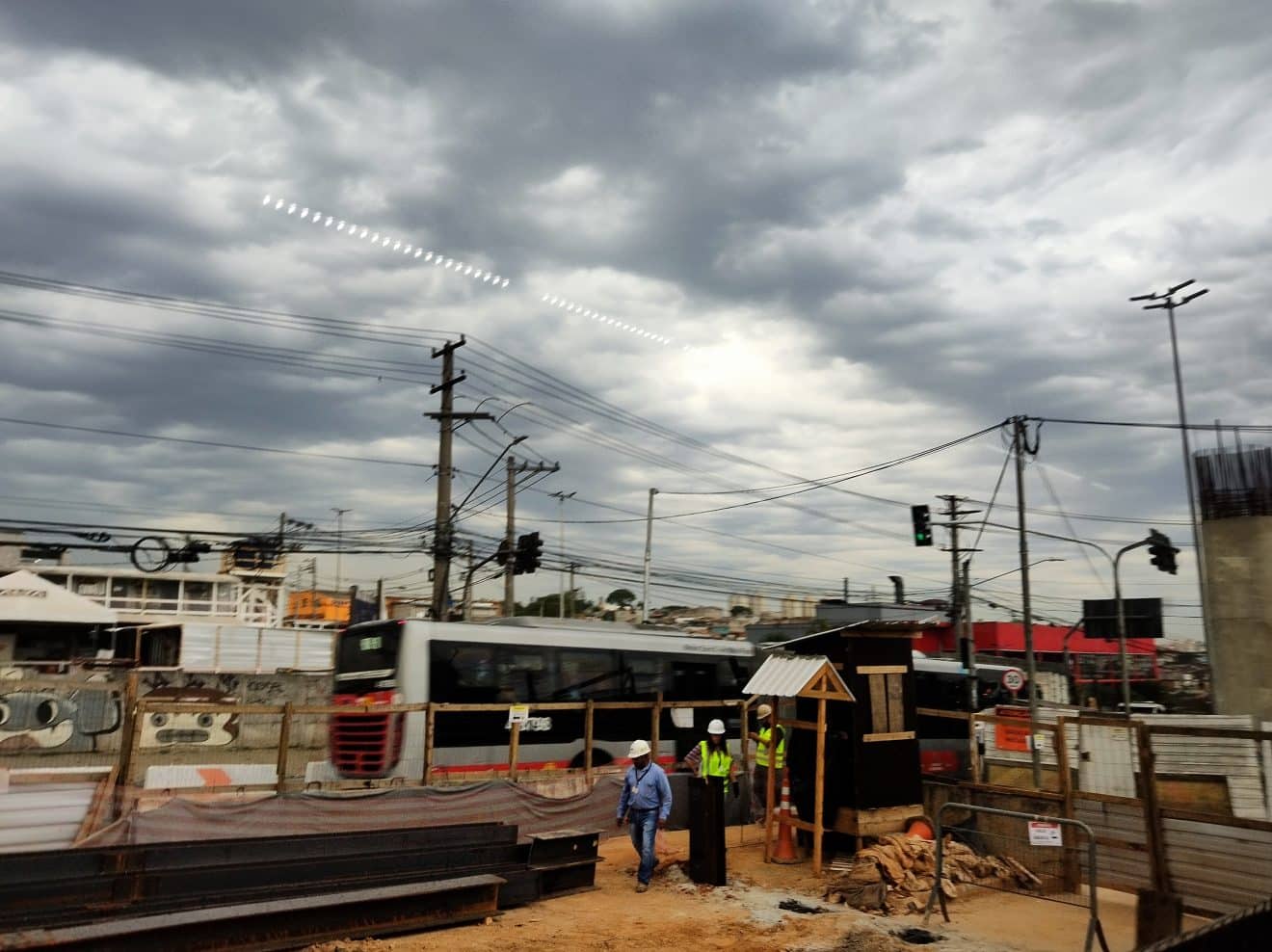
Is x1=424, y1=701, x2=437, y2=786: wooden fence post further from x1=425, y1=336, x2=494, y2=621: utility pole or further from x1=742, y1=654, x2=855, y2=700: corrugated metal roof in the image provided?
x1=425, y1=336, x2=494, y2=621: utility pole

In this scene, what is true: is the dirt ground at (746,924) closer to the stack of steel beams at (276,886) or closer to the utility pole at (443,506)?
the stack of steel beams at (276,886)

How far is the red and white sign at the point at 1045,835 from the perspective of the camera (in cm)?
995

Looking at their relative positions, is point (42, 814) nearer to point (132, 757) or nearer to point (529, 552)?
point (132, 757)

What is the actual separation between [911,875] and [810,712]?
10.7 feet

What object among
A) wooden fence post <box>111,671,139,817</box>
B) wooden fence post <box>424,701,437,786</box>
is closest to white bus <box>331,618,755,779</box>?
wooden fence post <box>424,701,437,786</box>

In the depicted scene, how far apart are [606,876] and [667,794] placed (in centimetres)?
157

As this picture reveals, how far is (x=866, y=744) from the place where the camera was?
507 inches

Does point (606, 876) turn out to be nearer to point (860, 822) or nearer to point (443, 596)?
point (860, 822)

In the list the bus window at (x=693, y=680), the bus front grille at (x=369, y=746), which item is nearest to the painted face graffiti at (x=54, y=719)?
the bus front grille at (x=369, y=746)

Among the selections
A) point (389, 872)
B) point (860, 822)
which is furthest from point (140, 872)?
point (860, 822)

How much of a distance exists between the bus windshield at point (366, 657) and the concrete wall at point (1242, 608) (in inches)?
610

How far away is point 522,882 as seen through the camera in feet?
36.2

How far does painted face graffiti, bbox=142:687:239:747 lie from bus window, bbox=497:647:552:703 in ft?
28.2

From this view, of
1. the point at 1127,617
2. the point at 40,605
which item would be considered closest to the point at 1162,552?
the point at 1127,617
